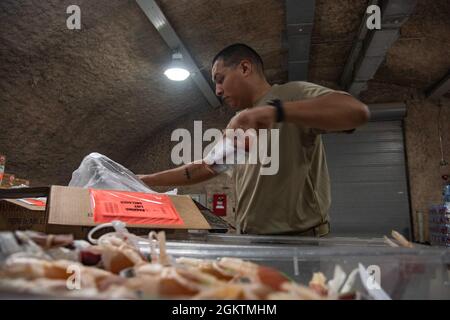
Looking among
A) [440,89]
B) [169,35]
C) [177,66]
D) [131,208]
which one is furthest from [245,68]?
[440,89]

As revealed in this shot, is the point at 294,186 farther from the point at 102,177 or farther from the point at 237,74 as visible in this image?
the point at 102,177

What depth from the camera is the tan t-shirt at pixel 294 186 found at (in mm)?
1421

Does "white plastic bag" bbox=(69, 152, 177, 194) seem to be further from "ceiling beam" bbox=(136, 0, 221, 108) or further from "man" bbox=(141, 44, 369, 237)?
"ceiling beam" bbox=(136, 0, 221, 108)

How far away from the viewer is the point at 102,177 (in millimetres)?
1426

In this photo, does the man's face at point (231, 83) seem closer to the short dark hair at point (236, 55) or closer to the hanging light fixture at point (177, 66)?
the short dark hair at point (236, 55)

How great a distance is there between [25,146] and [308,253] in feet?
14.6

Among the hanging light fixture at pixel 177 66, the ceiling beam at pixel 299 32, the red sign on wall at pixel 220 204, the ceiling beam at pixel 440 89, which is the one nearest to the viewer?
the ceiling beam at pixel 299 32

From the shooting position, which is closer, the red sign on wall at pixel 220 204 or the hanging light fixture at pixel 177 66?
the hanging light fixture at pixel 177 66

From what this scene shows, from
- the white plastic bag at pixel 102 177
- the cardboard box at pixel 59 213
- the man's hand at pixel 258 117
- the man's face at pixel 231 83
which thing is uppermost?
the man's face at pixel 231 83

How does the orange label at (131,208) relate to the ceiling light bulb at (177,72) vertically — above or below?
below

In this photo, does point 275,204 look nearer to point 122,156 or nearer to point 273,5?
point 273,5

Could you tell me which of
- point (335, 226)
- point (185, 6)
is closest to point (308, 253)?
point (185, 6)

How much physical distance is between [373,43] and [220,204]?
143 inches

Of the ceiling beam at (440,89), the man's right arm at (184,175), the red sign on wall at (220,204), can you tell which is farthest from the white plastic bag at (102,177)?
the ceiling beam at (440,89)
